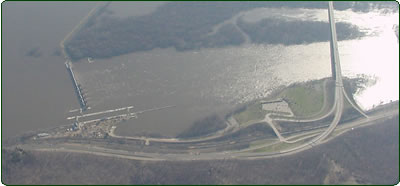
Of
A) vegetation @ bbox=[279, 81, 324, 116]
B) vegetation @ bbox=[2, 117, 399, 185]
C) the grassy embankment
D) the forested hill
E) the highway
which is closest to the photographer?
vegetation @ bbox=[2, 117, 399, 185]

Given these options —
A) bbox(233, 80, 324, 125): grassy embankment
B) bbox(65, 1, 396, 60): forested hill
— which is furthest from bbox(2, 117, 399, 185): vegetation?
bbox(65, 1, 396, 60): forested hill

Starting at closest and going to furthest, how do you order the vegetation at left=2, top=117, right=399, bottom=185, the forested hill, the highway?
1. the vegetation at left=2, top=117, right=399, bottom=185
2. the highway
3. the forested hill

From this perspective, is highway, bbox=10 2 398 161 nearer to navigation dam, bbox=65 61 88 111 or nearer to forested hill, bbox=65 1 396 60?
navigation dam, bbox=65 61 88 111

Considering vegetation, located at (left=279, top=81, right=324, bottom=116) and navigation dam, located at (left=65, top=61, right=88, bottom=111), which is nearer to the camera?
vegetation, located at (left=279, top=81, right=324, bottom=116)

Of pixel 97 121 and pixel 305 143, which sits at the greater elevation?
pixel 97 121

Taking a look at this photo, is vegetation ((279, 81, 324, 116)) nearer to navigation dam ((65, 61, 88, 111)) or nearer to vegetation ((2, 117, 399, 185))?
vegetation ((2, 117, 399, 185))

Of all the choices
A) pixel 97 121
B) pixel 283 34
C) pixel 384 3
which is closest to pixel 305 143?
pixel 283 34

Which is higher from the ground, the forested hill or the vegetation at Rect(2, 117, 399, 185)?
the forested hill

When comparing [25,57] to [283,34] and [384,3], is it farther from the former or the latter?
[384,3]

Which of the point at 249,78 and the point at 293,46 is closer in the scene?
the point at 249,78
